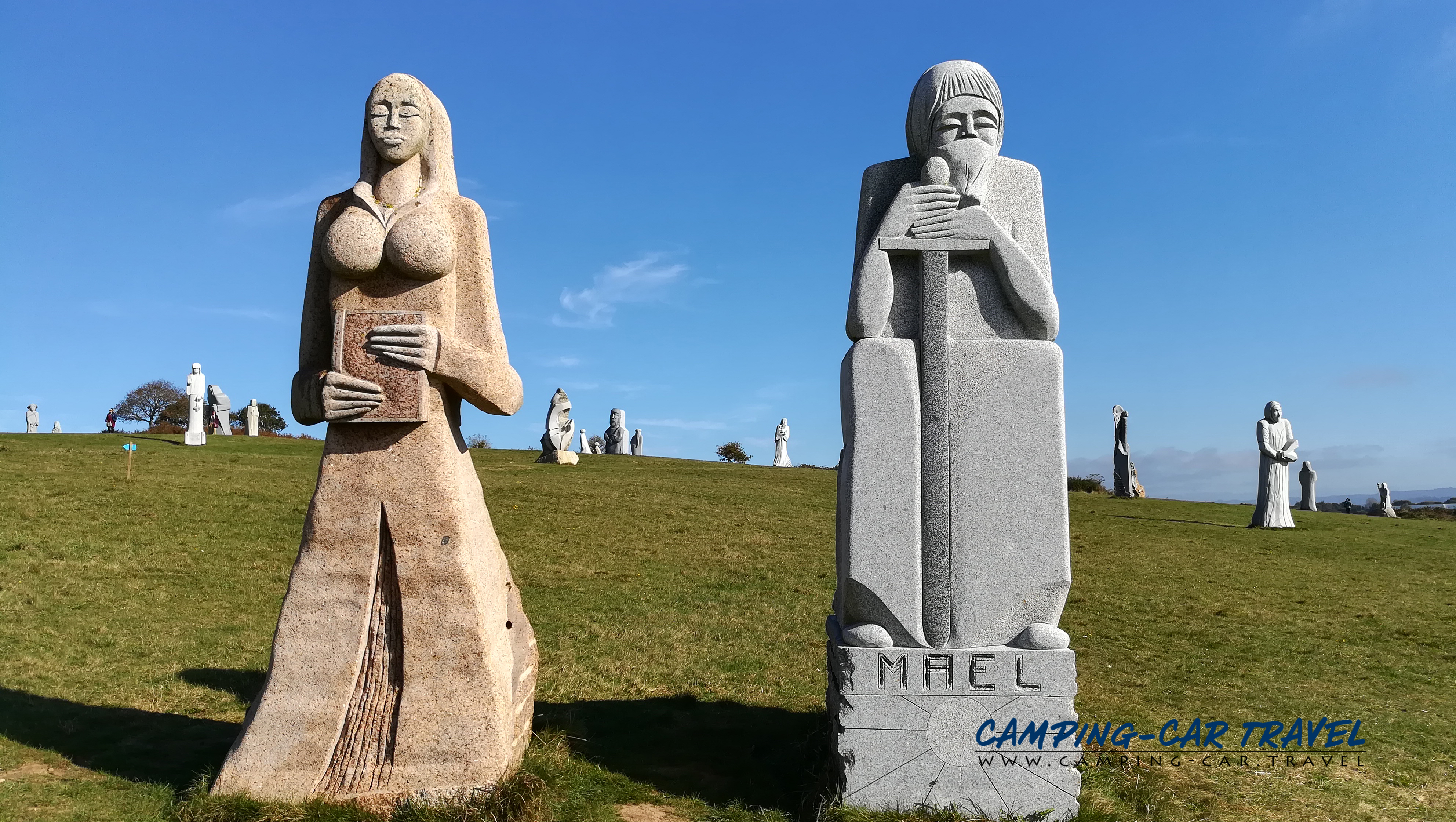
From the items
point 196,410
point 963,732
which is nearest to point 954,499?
point 963,732

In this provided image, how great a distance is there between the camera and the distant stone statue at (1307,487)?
25.7 m

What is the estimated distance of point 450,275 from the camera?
4.71 m

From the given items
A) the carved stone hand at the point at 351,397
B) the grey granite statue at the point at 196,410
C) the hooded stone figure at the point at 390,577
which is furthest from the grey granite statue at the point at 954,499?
the grey granite statue at the point at 196,410

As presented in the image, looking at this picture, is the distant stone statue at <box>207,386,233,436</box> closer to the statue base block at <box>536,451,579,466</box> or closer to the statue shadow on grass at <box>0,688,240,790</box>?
the statue base block at <box>536,451,579,466</box>

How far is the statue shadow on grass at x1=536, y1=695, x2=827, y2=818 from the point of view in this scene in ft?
16.4

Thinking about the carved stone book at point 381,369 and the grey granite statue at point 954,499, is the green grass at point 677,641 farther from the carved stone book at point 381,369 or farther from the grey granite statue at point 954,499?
the carved stone book at point 381,369

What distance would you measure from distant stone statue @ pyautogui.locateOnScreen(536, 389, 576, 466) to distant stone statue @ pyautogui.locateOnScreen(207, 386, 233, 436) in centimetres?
1339

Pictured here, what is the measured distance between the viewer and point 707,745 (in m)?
5.76

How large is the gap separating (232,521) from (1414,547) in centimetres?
2038

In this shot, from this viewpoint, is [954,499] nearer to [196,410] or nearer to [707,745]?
[707,745]

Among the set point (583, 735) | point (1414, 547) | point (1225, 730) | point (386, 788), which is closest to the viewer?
point (386, 788)

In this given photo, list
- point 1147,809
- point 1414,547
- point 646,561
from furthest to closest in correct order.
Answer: point 1414,547, point 646,561, point 1147,809

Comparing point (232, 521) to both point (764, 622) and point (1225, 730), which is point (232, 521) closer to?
point (764, 622)

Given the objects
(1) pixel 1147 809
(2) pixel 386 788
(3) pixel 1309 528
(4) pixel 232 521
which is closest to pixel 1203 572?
(3) pixel 1309 528
